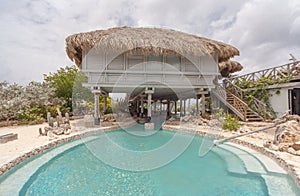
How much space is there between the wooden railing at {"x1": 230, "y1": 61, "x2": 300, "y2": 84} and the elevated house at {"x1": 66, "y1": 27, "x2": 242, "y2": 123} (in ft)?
6.68

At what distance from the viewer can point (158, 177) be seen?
3.59m

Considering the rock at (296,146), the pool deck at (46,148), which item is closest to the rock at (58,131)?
the pool deck at (46,148)

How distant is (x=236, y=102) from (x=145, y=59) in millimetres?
5019

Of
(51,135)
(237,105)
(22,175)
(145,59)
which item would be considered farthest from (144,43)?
(22,175)

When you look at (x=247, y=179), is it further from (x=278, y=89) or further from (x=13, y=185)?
(x=278, y=89)

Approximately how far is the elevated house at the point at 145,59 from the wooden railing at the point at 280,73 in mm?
2037

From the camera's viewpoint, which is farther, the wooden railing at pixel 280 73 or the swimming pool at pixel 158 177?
the wooden railing at pixel 280 73

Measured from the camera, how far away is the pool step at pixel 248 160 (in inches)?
142

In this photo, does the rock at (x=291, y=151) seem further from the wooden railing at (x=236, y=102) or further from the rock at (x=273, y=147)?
the wooden railing at (x=236, y=102)

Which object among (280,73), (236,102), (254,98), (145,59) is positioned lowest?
(236,102)

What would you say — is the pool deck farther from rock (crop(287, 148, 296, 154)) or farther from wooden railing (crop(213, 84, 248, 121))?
wooden railing (crop(213, 84, 248, 121))

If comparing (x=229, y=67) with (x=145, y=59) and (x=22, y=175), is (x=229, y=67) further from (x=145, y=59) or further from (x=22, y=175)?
(x=22, y=175)

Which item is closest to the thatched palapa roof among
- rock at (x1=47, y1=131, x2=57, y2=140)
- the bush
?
the bush

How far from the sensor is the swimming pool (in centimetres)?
299
